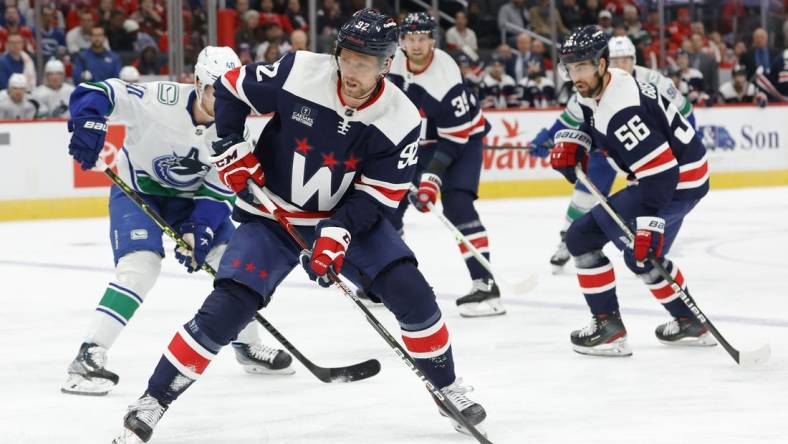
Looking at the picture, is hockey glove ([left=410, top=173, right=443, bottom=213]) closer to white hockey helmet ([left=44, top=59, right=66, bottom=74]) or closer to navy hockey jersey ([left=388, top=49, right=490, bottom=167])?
navy hockey jersey ([left=388, top=49, right=490, bottom=167])

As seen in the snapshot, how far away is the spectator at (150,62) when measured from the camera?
10211 mm

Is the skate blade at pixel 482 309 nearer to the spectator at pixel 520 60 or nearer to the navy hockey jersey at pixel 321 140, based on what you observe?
the navy hockey jersey at pixel 321 140

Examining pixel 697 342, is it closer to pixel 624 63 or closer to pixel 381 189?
pixel 381 189

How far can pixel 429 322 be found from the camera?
3.04 meters

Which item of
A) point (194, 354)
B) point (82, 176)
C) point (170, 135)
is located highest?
point (170, 135)

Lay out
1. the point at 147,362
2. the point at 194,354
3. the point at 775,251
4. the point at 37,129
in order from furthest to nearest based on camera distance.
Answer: the point at 37,129, the point at 775,251, the point at 147,362, the point at 194,354

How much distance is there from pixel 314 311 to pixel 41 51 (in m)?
5.53

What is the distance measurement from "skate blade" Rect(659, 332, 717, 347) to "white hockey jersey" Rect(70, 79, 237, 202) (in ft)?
5.44

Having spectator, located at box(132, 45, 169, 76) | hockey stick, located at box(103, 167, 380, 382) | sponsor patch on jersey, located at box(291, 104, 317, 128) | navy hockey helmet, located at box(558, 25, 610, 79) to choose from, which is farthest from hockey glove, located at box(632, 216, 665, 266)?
spectator, located at box(132, 45, 169, 76)

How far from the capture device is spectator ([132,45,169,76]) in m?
10.2

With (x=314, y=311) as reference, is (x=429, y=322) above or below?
above

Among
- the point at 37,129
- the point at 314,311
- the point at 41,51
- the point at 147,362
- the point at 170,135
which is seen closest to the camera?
the point at 170,135

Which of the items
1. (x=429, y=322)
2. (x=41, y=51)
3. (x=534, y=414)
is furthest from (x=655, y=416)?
(x=41, y=51)

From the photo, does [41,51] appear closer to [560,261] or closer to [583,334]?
[560,261]
